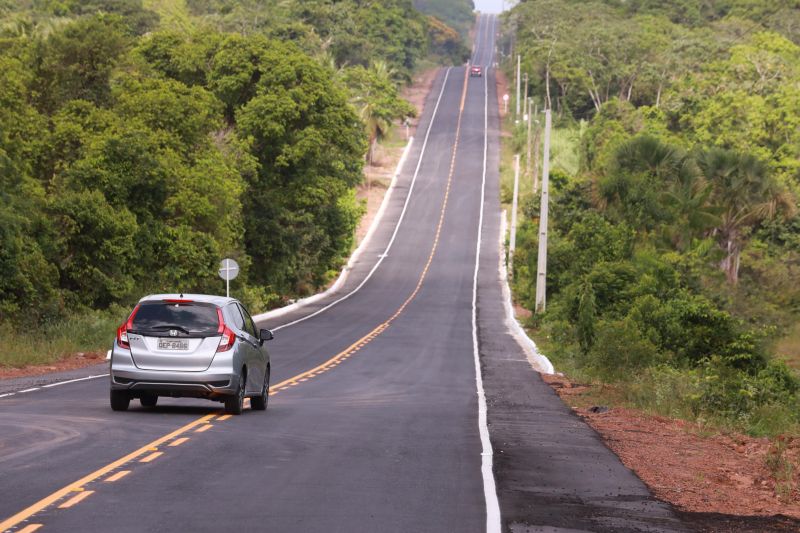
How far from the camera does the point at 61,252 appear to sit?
41.4 m

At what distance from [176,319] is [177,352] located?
493 mm

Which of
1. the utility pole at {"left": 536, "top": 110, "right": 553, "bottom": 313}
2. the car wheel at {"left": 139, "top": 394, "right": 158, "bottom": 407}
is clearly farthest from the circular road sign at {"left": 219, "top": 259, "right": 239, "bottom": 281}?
the car wheel at {"left": 139, "top": 394, "right": 158, "bottom": 407}

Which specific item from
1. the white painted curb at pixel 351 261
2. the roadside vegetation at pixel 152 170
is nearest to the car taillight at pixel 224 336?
the roadside vegetation at pixel 152 170

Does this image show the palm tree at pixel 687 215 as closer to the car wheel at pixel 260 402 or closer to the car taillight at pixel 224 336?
the car wheel at pixel 260 402

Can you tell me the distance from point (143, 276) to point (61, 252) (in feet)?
20.5

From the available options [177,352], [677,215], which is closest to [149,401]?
[177,352]

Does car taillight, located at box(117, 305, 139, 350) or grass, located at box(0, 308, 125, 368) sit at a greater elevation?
car taillight, located at box(117, 305, 139, 350)

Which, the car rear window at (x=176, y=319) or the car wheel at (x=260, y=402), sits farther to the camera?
the car wheel at (x=260, y=402)

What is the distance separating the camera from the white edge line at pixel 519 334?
36094 millimetres

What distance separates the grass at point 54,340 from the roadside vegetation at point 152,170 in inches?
4.4

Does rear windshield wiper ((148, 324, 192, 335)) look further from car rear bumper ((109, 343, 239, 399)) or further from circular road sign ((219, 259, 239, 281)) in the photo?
circular road sign ((219, 259, 239, 281))

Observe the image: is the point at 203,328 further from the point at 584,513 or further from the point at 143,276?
the point at 143,276

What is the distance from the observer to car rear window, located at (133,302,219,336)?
17938 millimetres

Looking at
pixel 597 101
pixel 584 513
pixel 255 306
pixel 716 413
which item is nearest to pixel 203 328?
pixel 584 513
